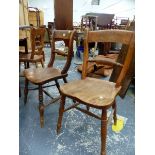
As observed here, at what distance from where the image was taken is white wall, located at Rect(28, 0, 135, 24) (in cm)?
1067

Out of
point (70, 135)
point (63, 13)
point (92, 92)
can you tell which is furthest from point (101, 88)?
point (63, 13)

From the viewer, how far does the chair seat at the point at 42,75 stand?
1.72m

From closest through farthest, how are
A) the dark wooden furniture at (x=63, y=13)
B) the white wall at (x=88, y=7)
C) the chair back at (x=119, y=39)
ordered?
the chair back at (x=119, y=39) < the dark wooden furniture at (x=63, y=13) < the white wall at (x=88, y=7)

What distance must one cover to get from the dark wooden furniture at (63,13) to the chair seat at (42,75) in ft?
12.3

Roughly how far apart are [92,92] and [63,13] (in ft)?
14.7

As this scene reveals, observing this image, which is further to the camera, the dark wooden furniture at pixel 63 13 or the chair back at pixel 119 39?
the dark wooden furniture at pixel 63 13

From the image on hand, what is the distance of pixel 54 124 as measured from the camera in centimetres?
185

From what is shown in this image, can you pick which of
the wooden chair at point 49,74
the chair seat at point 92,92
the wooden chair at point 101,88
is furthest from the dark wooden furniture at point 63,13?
the chair seat at point 92,92

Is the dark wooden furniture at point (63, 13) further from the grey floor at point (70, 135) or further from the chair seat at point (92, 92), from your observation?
the chair seat at point (92, 92)

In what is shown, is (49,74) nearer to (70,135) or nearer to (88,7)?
(70,135)

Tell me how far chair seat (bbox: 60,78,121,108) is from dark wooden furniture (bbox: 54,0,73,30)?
4.16 meters

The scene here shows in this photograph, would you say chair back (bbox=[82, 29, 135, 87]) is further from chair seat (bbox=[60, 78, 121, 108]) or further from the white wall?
the white wall

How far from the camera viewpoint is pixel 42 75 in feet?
5.98
